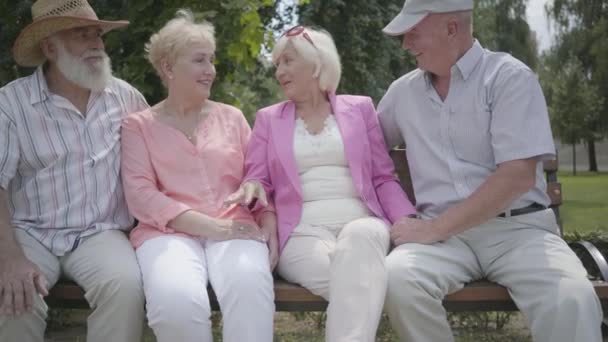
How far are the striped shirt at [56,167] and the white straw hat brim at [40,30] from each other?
198mm

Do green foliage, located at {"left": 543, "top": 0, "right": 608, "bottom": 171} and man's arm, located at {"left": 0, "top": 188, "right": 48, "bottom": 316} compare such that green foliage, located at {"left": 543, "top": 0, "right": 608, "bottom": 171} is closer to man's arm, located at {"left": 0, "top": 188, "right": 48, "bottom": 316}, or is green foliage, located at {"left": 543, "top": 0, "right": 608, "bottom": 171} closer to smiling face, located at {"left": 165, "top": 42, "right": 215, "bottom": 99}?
smiling face, located at {"left": 165, "top": 42, "right": 215, "bottom": 99}

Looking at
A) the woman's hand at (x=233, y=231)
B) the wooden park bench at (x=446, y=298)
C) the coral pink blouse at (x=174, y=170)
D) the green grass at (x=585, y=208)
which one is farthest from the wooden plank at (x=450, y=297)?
the green grass at (x=585, y=208)

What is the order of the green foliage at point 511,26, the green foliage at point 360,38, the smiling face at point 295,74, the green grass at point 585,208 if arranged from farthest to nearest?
the green foliage at point 511,26 → the green foliage at point 360,38 → the green grass at point 585,208 → the smiling face at point 295,74

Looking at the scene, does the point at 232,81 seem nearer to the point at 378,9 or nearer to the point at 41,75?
the point at 41,75

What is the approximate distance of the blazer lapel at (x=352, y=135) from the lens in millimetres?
3738

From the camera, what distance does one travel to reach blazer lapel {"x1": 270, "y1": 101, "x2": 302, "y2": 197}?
372 cm

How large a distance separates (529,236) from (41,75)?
8.04ft

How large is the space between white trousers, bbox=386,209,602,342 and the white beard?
1664 millimetres

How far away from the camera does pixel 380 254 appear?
3264 millimetres

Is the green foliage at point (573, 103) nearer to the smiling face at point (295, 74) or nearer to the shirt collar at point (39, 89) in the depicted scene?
the smiling face at point (295, 74)

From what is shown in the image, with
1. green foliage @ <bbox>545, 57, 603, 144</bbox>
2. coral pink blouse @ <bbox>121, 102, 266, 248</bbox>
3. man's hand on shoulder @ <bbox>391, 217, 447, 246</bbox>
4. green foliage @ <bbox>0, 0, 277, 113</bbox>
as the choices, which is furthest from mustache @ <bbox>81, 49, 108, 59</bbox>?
green foliage @ <bbox>545, 57, 603, 144</bbox>

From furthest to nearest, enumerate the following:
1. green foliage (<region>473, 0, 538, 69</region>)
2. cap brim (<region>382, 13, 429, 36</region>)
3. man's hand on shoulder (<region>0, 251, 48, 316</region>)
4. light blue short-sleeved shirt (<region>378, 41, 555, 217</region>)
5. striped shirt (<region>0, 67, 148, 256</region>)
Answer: green foliage (<region>473, 0, 538, 69</region>), striped shirt (<region>0, 67, 148, 256</region>), cap brim (<region>382, 13, 429, 36</region>), light blue short-sleeved shirt (<region>378, 41, 555, 217</region>), man's hand on shoulder (<region>0, 251, 48, 316</region>)

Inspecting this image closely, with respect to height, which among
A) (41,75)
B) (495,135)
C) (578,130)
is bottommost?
(578,130)

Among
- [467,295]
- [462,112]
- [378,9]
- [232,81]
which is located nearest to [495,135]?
[462,112]
